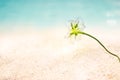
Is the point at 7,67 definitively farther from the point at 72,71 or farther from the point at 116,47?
the point at 116,47

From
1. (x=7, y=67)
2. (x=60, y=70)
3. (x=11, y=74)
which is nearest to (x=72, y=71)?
(x=60, y=70)

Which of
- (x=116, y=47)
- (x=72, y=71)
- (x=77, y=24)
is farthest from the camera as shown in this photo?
(x=116, y=47)

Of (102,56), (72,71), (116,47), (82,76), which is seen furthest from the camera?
(116,47)

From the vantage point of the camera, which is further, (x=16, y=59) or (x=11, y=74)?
(x=16, y=59)

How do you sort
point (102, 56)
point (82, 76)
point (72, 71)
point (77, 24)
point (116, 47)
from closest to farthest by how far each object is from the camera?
point (77, 24)
point (82, 76)
point (72, 71)
point (102, 56)
point (116, 47)

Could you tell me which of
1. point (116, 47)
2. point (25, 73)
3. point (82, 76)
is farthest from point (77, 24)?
point (116, 47)

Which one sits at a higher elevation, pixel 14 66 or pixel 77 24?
pixel 77 24

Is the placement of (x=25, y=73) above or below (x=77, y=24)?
below

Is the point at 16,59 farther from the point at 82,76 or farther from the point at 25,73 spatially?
the point at 82,76

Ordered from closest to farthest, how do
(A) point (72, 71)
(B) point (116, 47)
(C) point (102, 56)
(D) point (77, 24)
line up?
1. (D) point (77, 24)
2. (A) point (72, 71)
3. (C) point (102, 56)
4. (B) point (116, 47)
